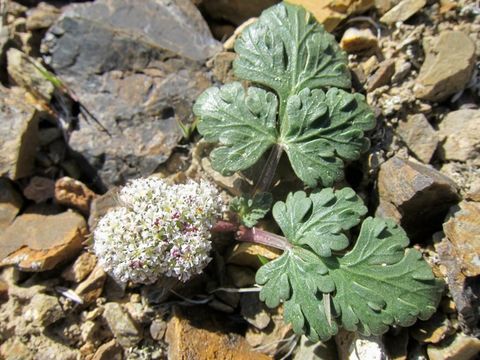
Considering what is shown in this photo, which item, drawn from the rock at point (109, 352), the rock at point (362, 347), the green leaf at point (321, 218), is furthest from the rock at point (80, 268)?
the rock at point (362, 347)

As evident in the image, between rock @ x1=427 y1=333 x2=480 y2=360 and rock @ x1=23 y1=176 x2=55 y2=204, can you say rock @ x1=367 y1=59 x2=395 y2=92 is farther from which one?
rock @ x1=23 y1=176 x2=55 y2=204

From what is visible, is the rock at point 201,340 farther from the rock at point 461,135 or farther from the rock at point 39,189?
the rock at point 461,135

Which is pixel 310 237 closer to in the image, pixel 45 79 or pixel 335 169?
pixel 335 169

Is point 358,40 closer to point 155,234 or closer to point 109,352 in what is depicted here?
point 155,234

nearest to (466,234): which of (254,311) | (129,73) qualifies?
(254,311)

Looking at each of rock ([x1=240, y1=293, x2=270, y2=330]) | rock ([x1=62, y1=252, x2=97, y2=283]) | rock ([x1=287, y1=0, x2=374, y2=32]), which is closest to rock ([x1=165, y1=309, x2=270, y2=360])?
rock ([x1=240, y1=293, x2=270, y2=330])

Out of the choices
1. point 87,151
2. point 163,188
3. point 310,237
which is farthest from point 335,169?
point 87,151
